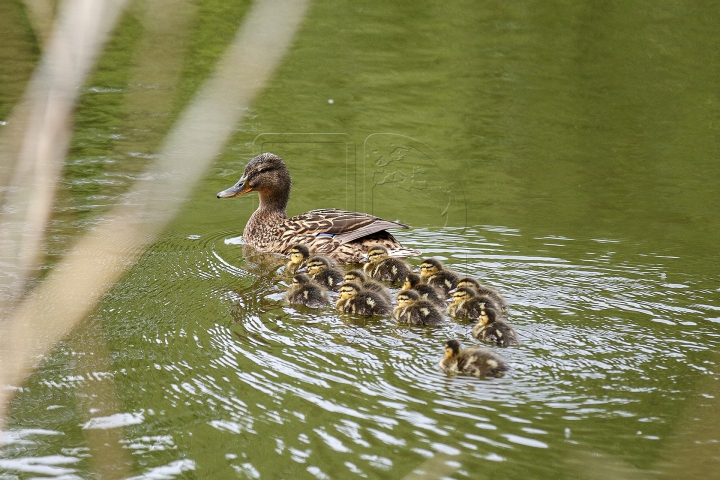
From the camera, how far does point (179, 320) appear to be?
4223 millimetres

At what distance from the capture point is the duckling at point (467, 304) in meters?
4.13

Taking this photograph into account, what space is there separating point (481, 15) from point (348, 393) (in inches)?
339

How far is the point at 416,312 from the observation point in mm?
4090

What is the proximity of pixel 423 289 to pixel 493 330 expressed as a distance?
66cm

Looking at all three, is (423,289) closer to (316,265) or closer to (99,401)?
(316,265)

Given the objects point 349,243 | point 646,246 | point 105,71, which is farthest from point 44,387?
point 105,71

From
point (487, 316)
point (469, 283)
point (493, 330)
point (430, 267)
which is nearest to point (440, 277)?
point (430, 267)

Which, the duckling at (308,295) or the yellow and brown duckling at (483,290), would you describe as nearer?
the yellow and brown duckling at (483,290)

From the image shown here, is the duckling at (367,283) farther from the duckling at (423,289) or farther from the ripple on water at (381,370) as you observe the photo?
the ripple on water at (381,370)

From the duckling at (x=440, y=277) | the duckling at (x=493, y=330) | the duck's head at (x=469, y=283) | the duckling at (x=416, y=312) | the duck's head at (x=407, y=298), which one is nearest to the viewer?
the duckling at (x=493, y=330)

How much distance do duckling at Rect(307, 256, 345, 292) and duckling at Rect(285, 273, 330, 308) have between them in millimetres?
273

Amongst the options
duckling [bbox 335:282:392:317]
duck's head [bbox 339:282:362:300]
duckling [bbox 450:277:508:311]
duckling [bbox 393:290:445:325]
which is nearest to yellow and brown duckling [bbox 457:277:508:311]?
duckling [bbox 450:277:508:311]

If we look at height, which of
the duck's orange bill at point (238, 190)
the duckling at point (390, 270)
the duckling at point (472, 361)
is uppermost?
the duck's orange bill at point (238, 190)

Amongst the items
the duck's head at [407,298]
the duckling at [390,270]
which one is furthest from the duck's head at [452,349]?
the duckling at [390,270]
